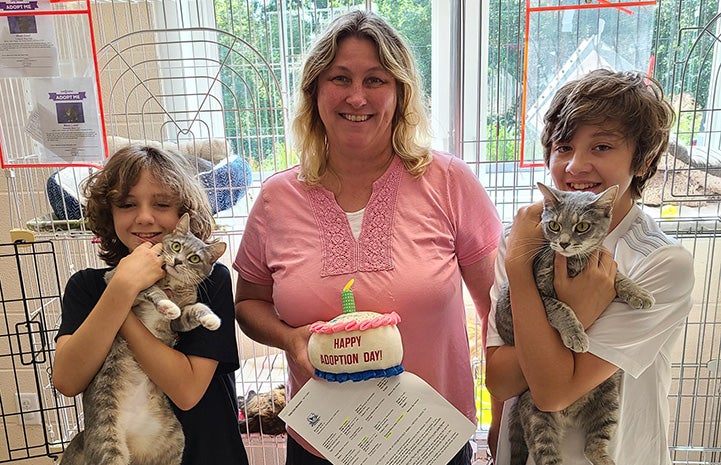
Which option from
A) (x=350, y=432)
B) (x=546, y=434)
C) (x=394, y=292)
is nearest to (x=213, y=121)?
(x=394, y=292)

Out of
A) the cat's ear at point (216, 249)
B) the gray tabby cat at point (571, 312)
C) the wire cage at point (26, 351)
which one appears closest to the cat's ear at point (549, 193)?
the gray tabby cat at point (571, 312)

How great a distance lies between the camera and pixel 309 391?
1.01 m

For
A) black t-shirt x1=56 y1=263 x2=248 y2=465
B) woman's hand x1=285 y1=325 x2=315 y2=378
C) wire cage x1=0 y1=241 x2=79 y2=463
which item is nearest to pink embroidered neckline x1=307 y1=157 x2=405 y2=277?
woman's hand x1=285 y1=325 x2=315 y2=378

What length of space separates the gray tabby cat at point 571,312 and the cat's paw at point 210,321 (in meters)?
0.56

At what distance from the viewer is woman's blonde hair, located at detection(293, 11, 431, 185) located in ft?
3.73

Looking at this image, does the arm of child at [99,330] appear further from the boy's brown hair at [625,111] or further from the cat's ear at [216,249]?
the boy's brown hair at [625,111]

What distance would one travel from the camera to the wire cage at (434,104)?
1368 millimetres

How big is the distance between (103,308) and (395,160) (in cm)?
67

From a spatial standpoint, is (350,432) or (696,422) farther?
(696,422)

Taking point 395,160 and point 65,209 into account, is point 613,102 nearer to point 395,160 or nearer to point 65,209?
point 395,160

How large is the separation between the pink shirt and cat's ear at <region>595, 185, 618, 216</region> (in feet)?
0.93

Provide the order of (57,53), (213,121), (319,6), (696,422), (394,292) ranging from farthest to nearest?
1. (696,422)
2. (213,121)
3. (319,6)
4. (57,53)
5. (394,292)

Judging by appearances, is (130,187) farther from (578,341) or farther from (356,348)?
(578,341)

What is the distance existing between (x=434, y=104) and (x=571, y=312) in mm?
1264
